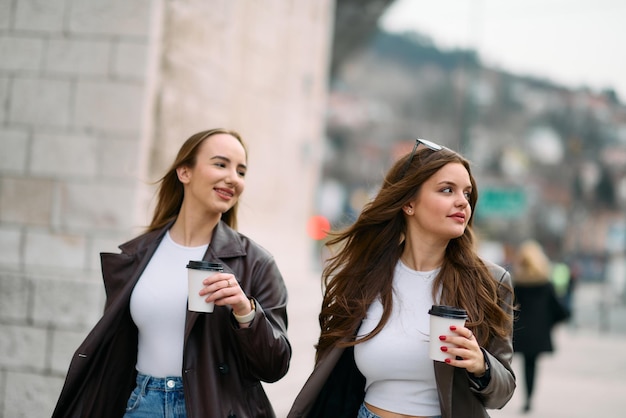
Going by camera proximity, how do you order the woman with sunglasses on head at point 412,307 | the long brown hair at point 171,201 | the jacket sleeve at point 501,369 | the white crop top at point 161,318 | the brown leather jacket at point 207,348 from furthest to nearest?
the long brown hair at point 171,201 → the white crop top at point 161,318 → the brown leather jacket at point 207,348 → the woman with sunglasses on head at point 412,307 → the jacket sleeve at point 501,369

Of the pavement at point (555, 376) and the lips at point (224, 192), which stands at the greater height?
the lips at point (224, 192)

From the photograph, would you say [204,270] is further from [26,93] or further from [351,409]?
[26,93]

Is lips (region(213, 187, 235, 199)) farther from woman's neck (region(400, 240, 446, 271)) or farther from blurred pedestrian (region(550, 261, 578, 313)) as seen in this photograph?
blurred pedestrian (region(550, 261, 578, 313))

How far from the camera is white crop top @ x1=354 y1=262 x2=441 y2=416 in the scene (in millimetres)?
2752

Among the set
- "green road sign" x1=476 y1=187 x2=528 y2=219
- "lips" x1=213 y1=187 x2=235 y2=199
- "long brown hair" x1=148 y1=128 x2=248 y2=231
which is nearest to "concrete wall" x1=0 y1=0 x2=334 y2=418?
"long brown hair" x1=148 y1=128 x2=248 y2=231

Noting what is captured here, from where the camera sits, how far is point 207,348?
292cm

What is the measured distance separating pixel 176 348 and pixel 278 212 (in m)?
8.30

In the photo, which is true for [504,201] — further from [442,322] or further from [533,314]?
[442,322]

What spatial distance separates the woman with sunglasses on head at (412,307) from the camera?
2736mm

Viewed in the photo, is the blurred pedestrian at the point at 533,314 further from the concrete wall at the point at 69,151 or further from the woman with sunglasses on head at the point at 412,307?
the woman with sunglasses on head at the point at 412,307

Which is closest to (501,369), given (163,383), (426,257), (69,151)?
(426,257)

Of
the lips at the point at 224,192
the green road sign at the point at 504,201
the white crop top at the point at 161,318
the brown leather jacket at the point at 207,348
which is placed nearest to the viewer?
the brown leather jacket at the point at 207,348

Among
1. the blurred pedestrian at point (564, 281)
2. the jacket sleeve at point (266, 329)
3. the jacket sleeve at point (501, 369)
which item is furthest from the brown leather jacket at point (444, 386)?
the blurred pedestrian at point (564, 281)

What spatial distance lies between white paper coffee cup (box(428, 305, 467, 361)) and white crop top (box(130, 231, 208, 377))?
42.9 inches
